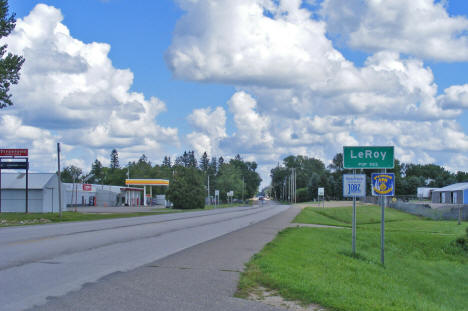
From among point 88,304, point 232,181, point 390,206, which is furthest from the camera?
point 232,181

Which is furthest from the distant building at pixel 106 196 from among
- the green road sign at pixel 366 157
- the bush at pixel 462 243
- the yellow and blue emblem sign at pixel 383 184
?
the yellow and blue emblem sign at pixel 383 184

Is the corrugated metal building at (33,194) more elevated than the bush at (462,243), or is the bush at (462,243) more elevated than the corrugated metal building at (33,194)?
the corrugated metal building at (33,194)

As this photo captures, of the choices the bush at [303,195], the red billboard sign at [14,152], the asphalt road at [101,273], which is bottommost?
the bush at [303,195]

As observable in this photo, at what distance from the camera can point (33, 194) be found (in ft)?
162

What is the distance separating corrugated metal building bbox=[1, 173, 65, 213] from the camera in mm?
49125

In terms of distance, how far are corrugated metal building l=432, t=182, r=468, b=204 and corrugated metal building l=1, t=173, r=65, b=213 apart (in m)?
56.8

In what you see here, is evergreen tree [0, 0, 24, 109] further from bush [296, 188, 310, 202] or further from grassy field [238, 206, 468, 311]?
bush [296, 188, 310, 202]

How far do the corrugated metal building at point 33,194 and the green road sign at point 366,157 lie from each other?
40.3 m

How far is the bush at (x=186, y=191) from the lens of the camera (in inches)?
2926

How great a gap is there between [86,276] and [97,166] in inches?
7081

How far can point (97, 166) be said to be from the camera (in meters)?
184

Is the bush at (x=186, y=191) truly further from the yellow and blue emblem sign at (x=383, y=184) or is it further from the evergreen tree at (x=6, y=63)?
the yellow and blue emblem sign at (x=383, y=184)

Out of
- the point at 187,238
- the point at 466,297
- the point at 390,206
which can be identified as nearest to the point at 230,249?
the point at 187,238

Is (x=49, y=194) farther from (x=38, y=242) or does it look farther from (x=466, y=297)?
(x=466, y=297)
